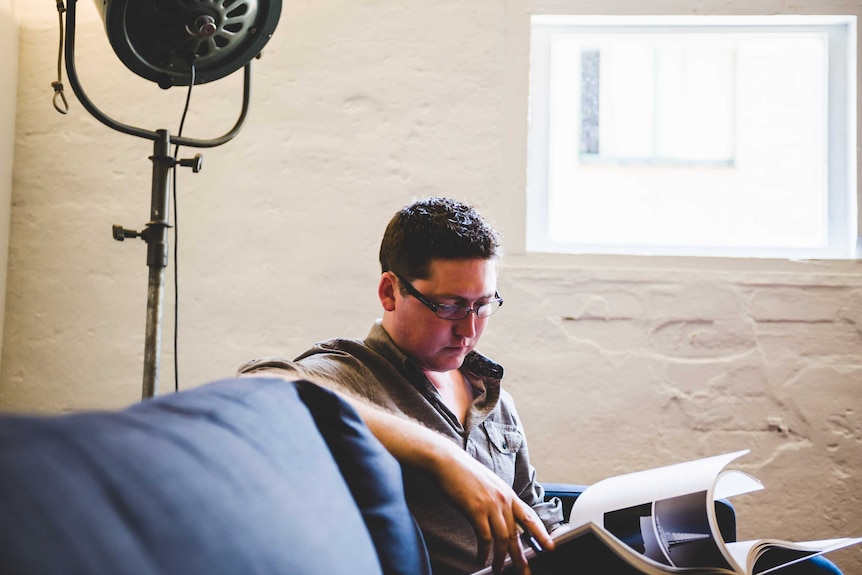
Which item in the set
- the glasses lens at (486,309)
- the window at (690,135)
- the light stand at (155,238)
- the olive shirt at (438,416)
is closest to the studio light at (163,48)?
the light stand at (155,238)

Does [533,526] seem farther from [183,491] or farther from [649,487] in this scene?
[183,491]

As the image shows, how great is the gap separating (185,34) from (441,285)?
713 mm

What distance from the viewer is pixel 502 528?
3.03ft

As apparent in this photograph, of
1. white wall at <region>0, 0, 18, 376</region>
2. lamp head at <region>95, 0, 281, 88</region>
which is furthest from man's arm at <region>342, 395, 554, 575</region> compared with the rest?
white wall at <region>0, 0, 18, 376</region>

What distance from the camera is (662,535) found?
1048 millimetres

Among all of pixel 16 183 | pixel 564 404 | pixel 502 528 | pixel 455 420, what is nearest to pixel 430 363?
pixel 455 420

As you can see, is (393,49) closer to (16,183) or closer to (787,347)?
(16,183)

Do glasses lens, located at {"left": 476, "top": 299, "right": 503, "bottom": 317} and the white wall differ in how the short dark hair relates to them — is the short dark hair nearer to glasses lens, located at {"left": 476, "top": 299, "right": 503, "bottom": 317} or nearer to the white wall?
glasses lens, located at {"left": 476, "top": 299, "right": 503, "bottom": 317}

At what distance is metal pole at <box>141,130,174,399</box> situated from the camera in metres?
1.54

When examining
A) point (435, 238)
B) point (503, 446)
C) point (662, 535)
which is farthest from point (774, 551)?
point (435, 238)

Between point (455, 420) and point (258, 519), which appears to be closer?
point (258, 519)

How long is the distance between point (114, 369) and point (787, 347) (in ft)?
6.72

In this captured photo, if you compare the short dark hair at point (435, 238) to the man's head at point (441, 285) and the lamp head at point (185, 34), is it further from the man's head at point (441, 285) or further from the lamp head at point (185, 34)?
the lamp head at point (185, 34)

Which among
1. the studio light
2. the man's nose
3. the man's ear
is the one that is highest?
the studio light
